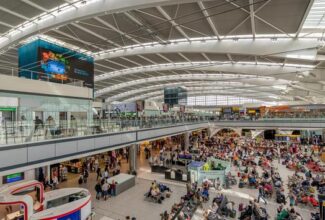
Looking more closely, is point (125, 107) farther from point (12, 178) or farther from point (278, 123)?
point (278, 123)

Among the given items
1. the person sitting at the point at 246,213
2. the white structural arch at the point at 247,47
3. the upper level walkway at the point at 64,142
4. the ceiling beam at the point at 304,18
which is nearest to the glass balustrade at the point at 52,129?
the upper level walkway at the point at 64,142

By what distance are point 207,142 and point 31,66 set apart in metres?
25.9

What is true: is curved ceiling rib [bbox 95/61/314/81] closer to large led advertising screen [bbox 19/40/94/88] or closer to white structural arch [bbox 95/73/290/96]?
white structural arch [bbox 95/73/290/96]

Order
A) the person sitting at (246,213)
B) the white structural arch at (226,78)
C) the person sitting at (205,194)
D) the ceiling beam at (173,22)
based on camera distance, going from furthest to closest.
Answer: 1. the white structural arch at (226,78)
2. the ceiling beam at (173,22)
3. the person sitting at (205,194)
4. the person sitting at (246,213)

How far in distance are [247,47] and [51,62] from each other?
16.7 m

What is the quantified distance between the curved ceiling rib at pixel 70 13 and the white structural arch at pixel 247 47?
849 centimetres

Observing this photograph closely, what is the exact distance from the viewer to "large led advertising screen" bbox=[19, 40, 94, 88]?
17.2m

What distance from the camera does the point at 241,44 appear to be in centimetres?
1709

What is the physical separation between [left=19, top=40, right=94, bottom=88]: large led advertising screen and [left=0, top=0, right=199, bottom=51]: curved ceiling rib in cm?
118

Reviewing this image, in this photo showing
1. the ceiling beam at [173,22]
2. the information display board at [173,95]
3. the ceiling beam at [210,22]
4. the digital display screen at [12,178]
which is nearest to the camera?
the digital display screen at [12,178]

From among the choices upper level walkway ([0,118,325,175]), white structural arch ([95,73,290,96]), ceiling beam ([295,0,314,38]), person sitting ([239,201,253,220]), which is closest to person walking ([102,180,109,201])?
upper level walkway ([0,118,325,175])

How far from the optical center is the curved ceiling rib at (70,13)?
1138 cm

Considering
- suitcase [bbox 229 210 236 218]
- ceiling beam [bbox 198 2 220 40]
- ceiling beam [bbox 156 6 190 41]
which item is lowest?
suitcase [bbox 229 210 236 218]

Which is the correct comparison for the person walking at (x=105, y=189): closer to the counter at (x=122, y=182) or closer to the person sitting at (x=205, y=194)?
the counter at (x=122, y=182)
